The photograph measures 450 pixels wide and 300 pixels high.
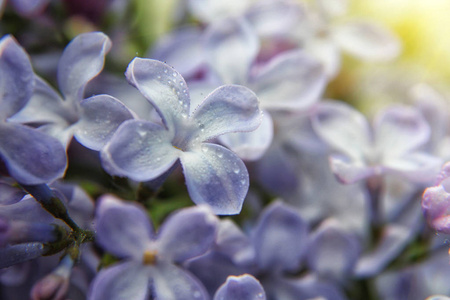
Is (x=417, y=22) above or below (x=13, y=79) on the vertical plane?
below

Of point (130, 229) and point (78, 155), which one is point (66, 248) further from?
point (78, 155)

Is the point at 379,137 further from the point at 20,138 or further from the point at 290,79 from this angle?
the point at 20,138

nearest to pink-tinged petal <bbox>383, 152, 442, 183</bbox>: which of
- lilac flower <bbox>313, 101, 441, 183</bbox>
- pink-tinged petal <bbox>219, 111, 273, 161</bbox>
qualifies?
lilac flower <bbox>313, 101, 441, 183</bbox>

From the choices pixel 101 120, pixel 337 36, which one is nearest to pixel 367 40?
pixel 337 36

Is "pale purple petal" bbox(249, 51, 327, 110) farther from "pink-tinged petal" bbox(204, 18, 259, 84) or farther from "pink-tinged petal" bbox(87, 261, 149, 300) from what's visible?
"pink-tinged petal" bbox(87, 261, 149, 300)

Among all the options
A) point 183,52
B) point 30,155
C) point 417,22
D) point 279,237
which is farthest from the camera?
point 417,22

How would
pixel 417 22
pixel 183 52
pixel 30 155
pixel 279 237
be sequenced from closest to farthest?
pixel 30 155
pixel 279 237
pixel 183 52
pixel 417 22
